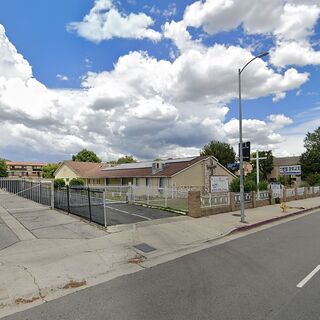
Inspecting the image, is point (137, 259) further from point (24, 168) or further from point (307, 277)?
point (24, 168)

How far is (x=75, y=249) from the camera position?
10.4 metres

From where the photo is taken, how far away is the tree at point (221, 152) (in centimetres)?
6381

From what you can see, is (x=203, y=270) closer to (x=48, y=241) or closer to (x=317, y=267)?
(x=317, y=267)

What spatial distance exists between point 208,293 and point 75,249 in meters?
5.09

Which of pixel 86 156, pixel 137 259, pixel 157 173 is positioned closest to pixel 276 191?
pixel 157 173

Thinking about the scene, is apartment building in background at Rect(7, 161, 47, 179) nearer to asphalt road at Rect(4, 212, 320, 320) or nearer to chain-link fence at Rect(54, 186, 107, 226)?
chain-link fence at Rect(54, 186, 107, 226)

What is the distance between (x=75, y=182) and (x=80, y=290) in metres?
44.8

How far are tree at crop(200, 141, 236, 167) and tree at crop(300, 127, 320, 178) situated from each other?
1749 centimetres

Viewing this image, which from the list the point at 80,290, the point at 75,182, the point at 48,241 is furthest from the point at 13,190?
the point at 80,290

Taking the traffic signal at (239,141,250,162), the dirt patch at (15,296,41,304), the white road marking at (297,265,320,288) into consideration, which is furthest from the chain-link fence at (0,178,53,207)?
the white road marking at (297,265,320,288)

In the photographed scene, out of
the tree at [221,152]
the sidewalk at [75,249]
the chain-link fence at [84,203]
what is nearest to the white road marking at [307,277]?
the sidewalk at [75,249]

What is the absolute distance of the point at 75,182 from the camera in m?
50.6

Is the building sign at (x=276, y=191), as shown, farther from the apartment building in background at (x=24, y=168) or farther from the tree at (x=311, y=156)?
the apartment building in background at (x=24, y=168)

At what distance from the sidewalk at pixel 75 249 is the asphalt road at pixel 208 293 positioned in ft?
1.99
